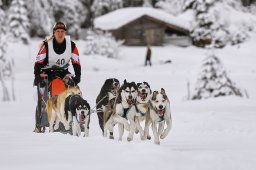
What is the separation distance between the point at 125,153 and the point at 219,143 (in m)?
3.53

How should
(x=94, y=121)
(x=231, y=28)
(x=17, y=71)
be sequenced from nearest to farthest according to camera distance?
(x=94, y=121) < (x=17, y=71) < (x=231, y=28)

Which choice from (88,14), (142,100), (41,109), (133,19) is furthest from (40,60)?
(88,14)

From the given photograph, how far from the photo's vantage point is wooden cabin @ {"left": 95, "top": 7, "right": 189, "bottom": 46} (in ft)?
159

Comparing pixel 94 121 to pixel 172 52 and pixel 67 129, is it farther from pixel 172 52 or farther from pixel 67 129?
pixel 172 52

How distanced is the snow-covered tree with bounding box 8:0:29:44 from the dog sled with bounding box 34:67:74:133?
33.7 metres

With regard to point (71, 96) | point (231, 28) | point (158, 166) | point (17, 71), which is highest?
point (231, 28)

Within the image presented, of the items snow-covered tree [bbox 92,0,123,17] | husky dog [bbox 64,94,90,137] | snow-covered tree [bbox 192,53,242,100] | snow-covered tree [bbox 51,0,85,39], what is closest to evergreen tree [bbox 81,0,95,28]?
snow-covered tree [bbox 92,0,123,17]

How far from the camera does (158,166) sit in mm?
5355

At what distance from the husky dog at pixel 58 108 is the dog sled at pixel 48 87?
212mm

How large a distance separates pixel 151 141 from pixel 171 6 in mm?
51424

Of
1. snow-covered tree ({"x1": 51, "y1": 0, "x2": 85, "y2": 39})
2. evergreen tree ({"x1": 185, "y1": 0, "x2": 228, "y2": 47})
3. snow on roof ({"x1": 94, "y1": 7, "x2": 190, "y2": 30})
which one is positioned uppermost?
snow-covered tree ({"x1": 51, "y1": 0, "x2": 85, "y2": 39})

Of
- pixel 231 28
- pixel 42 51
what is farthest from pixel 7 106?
pixel 231 28

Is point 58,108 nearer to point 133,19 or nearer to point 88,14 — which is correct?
point 133,19

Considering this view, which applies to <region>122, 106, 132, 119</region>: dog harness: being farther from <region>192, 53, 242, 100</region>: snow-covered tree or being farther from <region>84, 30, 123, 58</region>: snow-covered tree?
<region>84, 30, 123, 58</region>: snow-covered tree
